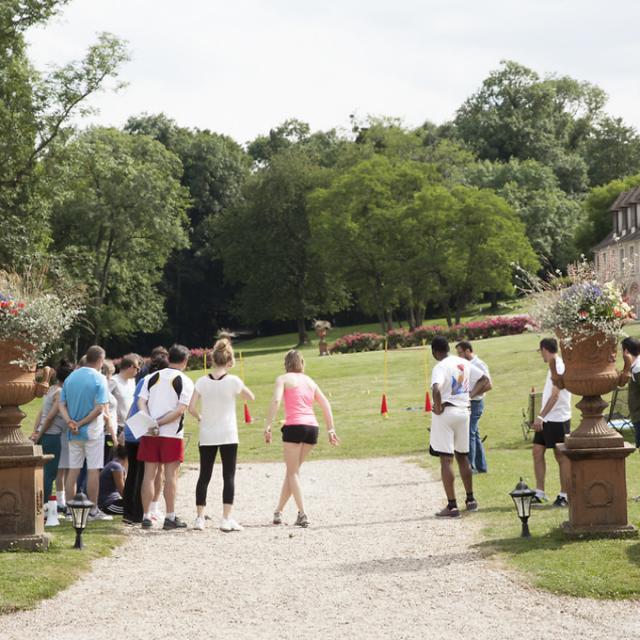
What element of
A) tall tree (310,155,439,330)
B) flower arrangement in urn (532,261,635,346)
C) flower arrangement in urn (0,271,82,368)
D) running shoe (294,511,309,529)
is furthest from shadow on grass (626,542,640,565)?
tall tree (310,155,439,330)

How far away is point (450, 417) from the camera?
13320 mm

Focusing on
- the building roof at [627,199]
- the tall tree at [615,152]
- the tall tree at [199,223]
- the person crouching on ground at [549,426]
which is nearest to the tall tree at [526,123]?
the tall tree at [615,152]

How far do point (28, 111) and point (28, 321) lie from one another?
1164 inches

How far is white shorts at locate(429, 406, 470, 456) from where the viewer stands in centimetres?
1324

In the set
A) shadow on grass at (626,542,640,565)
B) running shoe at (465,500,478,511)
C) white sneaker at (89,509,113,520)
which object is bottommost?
white sneaker at (89,509,113,520)

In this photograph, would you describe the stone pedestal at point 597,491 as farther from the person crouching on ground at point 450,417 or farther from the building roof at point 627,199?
the building roof at point 627,199

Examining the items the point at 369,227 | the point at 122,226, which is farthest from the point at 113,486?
the point at 369,227

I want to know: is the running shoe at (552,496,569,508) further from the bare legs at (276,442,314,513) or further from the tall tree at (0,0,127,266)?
the tall tree at (0,0,127,266)

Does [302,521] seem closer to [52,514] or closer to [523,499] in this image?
[52,514]

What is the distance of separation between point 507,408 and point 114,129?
Answer: 4559 cm

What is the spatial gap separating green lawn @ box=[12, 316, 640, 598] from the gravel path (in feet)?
1.18

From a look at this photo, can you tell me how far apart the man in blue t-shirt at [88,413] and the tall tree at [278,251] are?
6025 cm

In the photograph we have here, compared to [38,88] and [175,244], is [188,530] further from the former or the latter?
[175,244]

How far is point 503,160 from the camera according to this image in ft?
309
